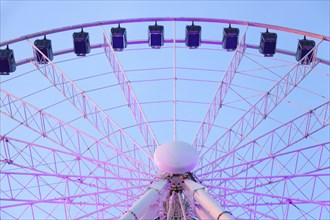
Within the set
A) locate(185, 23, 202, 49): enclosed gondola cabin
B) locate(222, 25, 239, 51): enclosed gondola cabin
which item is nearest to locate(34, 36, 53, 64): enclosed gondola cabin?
locate(185, 23, 202, 49): enclosed gondola cabin

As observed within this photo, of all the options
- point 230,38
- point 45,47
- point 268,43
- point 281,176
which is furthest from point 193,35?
point 281,176

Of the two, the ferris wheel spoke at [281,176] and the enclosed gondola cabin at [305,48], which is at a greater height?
the enclosed gondola cabin at [305,48]

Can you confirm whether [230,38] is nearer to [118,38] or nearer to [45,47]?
[118,38]

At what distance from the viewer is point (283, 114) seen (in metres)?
45.0

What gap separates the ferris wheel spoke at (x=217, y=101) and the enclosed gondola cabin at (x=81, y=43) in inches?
279

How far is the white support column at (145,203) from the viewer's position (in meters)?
16.6

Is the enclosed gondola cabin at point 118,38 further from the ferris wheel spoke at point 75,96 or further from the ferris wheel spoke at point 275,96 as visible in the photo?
the ferris wheel spoke at point 275,96

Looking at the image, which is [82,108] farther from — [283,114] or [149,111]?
[283,114]

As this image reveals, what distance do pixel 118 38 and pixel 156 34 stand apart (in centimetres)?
199

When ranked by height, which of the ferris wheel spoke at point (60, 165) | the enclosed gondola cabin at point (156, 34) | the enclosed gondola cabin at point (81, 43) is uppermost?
the enclosed gondola cabin at point (156, 34)

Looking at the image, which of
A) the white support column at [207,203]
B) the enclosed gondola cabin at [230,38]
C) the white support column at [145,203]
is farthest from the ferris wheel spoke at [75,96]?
the white support column at [207,203]

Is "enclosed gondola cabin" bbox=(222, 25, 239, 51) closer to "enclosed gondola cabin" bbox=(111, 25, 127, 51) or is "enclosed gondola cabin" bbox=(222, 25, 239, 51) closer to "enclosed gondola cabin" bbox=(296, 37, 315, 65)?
"enclosed gondola cabin" bbox=(296, 37, 315, 65)

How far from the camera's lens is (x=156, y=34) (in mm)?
30078

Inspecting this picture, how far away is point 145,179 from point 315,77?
25.3m
